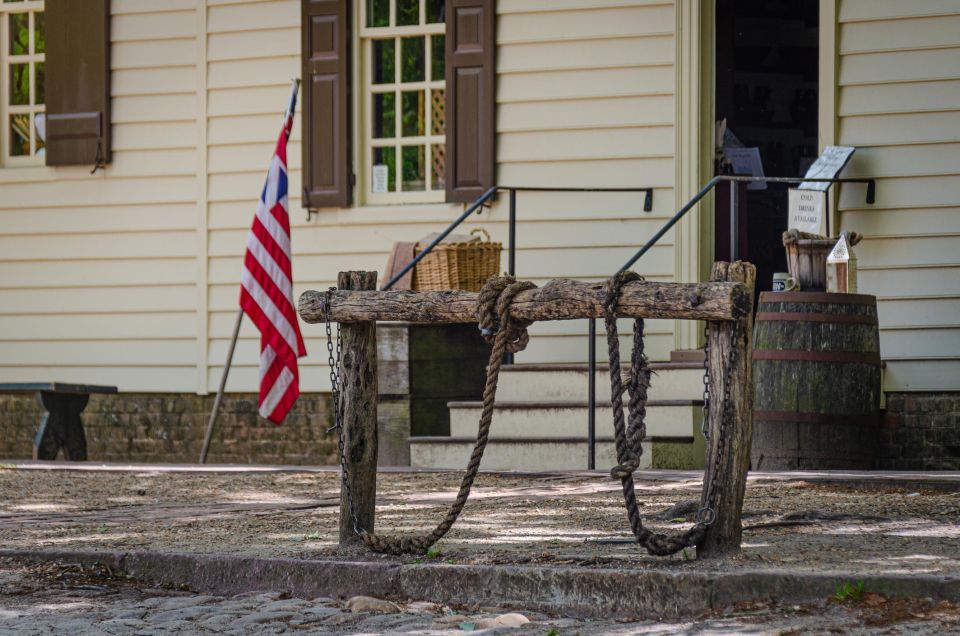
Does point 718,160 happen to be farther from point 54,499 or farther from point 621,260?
point 54,499

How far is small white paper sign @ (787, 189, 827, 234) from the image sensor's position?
1003cm

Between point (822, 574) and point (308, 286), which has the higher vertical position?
point (308, 286)

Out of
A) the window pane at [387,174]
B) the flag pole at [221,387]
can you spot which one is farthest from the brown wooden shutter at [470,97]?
the flag pole at [221,387]

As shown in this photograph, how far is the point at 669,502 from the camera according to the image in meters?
7.49

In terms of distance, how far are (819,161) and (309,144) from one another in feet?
12.7

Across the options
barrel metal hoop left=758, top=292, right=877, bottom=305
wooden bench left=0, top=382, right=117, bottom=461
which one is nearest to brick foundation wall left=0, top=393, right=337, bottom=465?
wooden bench left=0, top=382, right=117, bottom=461

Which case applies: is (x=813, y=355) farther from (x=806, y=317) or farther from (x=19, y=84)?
(x=19, y=84)

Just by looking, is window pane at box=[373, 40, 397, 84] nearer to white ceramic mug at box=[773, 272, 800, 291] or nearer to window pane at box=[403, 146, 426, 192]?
window pane at box=[403, 146, 426, 192]

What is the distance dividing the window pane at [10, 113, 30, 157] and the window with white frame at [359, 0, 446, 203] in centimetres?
301

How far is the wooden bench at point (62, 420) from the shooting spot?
1129cm

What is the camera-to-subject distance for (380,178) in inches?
464

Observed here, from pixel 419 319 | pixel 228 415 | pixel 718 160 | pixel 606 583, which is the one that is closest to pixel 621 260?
pixel 718 160

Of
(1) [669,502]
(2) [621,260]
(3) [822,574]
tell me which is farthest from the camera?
(2) [621,260]

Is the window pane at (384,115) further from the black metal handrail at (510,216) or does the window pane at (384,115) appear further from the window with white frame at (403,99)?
the black metal handrail at (510,216)
